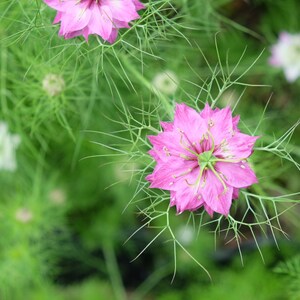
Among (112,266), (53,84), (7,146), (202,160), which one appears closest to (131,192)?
(112,266)

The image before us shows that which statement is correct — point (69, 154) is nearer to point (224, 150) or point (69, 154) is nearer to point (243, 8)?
point (243, 8)

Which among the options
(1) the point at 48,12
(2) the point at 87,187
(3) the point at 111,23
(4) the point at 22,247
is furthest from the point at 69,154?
(3) the point at 111,23

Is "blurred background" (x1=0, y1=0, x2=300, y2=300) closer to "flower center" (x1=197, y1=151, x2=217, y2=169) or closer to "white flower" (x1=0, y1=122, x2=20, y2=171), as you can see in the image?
"white flower" (x1=0, y1=122, x2=20, y2=171)

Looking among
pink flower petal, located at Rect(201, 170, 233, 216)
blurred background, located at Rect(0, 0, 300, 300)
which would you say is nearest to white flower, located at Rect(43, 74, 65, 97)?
blurred background, located at Rect(0, 0, 300, 300)

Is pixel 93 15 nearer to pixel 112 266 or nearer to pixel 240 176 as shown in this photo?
pixel 240 176

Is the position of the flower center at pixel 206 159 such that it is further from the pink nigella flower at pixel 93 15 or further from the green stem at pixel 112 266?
the green stem at pixel 112 266

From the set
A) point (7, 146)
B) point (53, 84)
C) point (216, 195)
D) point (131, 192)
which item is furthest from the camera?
point (131, 192)
